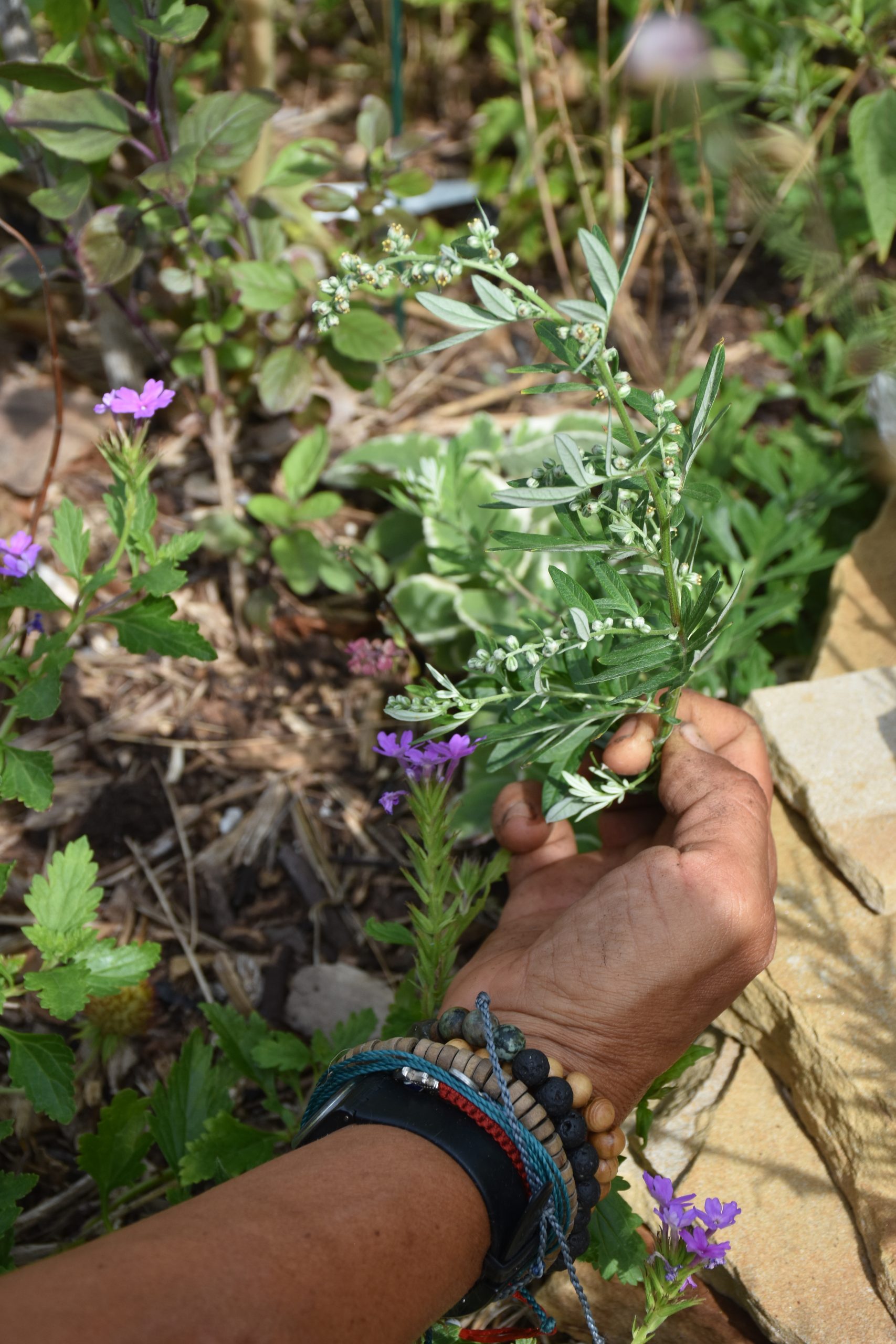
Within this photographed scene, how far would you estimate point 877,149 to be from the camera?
2.44m

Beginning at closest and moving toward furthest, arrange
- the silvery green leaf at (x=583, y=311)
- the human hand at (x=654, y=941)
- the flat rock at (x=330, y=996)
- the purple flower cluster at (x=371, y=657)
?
1. the silvery green leaf at (x=583, y=311)
2. the human hand at (x=654, y=941)
3. the flat rock at (x=330, y=996)
4. the purple flower cluster at (x=371, y=657)

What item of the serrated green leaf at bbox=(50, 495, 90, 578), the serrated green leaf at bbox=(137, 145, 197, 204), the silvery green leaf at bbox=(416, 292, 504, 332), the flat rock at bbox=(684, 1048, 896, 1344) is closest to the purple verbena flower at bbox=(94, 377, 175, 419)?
the serrated green leaf at bbox=(50, 495, 90, 578)

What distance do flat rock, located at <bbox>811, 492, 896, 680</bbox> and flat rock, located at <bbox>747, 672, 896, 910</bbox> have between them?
0.53 ft

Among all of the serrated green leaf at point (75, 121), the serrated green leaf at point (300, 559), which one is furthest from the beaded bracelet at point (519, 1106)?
the serrated green leaf at point (75, 121)

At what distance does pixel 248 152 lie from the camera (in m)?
2.01

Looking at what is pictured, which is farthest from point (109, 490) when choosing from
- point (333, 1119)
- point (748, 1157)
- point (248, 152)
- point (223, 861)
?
point (748, 1157)

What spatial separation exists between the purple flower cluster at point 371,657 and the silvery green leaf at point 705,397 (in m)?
1.03

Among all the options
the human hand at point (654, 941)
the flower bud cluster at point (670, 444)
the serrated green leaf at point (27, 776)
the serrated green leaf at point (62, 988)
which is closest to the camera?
the flower bud cluster at point (670, 444)

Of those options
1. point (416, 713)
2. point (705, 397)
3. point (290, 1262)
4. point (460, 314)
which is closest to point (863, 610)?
point (705, 397)

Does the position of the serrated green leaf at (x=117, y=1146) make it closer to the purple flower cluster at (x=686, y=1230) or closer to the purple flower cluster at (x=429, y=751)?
the purple flower cluster at (x=429, y=751)

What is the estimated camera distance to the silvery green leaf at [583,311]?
1143 mm

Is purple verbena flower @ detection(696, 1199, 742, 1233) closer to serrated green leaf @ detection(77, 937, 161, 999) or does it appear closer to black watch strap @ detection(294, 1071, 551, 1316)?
black watch strap @ detection(294, 1071, 551, 1316)

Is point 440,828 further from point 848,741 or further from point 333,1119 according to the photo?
point 848,741

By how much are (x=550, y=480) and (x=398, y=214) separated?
1.08 metres
